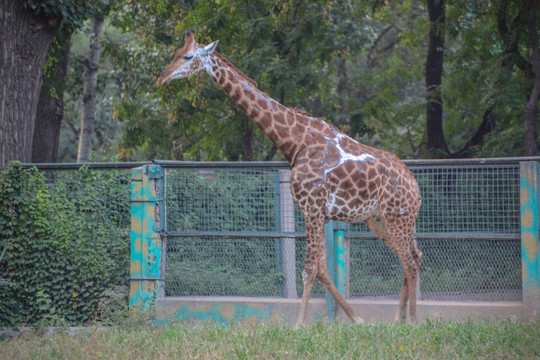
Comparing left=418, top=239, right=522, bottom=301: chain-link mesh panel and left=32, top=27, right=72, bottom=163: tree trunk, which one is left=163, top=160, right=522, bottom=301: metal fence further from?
left=32, top=27, right=72, bottom=163: tree trunk

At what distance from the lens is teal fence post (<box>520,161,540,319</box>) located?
735 centimetres

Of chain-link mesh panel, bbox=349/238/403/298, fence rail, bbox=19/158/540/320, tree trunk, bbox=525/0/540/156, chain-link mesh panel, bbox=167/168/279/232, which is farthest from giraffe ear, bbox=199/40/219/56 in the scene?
tree trunk, bbox=525/0/540/156

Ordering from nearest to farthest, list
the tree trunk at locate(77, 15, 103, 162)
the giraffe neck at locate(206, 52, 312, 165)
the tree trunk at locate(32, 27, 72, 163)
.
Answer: the giraffe neck at locate(206, 52, 312, 165)
the tree trunk at locate(32, 27, 72, 163)
the tree trunk at locate(77, 15, 103, 162)

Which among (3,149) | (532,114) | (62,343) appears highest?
(532,114)

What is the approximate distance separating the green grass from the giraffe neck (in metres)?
2.05

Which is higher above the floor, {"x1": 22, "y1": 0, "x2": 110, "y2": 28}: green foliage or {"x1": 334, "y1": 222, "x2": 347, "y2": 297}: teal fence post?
{"x1": 22, "y1": 0, "x2": 110, "y2": 28}: green foliage

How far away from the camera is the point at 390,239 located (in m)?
7.43

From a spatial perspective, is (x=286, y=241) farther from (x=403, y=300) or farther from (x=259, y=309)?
(x=403, y=300)

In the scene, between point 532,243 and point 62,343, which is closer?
point 62,343

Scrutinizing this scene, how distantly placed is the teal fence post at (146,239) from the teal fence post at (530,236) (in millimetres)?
4217

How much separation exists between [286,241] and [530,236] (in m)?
2.81

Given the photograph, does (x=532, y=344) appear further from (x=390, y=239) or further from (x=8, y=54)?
(x=8, y=54)

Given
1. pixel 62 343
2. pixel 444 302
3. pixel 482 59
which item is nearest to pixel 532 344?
pixel 444 302

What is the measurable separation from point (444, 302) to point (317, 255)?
1719 mm
